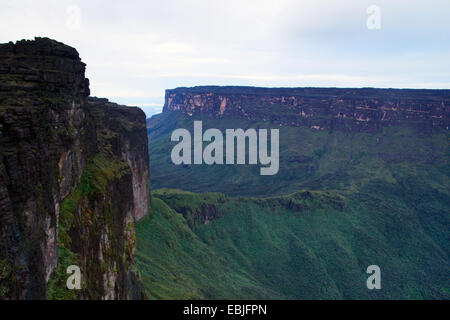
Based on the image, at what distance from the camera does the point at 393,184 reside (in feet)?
431

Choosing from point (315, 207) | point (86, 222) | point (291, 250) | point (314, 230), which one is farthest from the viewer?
point (315, 207)

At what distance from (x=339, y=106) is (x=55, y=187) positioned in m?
150

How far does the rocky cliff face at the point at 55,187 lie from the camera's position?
19.1 meters

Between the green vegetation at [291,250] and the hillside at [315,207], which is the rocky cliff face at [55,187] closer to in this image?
the hillside at [315,207]

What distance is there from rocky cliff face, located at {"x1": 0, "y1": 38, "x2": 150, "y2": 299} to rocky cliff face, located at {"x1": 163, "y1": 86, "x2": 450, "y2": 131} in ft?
438

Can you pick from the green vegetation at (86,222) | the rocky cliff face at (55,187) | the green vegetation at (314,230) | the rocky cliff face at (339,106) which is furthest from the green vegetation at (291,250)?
the rocky cliff face at (339,106)

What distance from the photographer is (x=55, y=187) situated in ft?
80.6

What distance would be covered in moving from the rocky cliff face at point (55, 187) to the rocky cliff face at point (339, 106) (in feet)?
438

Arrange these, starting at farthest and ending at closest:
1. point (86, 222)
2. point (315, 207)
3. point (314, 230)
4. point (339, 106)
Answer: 1. point (339, 106)
2. point (315, 207)
3. point (314, 230)
4. point (86, 222)

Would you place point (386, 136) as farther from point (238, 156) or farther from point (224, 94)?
point (224, 94)

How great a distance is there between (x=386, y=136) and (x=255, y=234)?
88234mm

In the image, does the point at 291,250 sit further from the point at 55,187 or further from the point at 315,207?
the point at 55,187

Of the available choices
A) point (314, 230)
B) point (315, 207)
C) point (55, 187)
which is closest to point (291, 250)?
point (314, 230)
